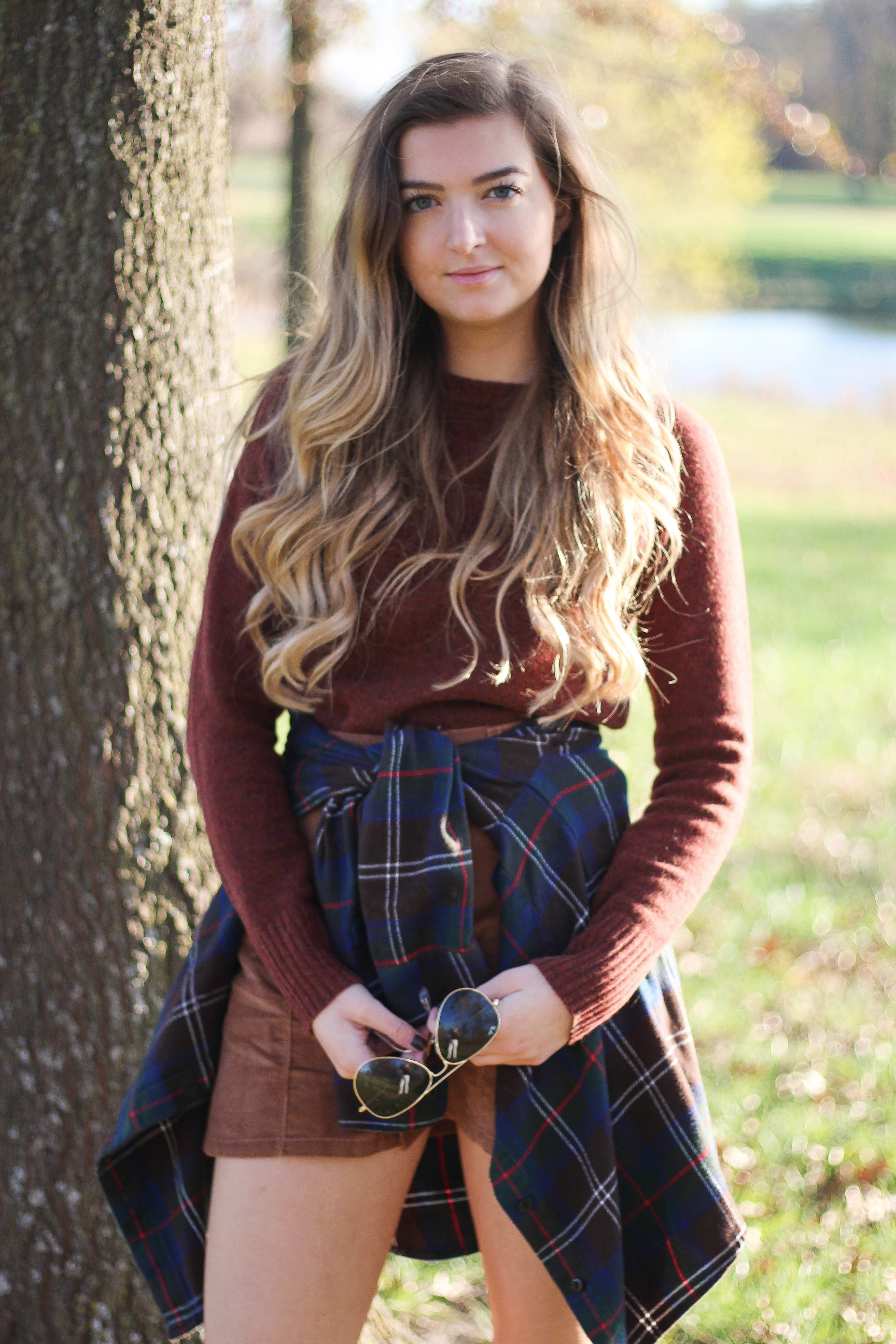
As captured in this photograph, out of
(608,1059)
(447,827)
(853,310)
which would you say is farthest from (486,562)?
(853,310)

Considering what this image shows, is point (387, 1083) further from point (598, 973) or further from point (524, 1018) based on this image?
point (598, 973)

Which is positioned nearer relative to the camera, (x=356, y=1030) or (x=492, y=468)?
(x=356, y=1030)

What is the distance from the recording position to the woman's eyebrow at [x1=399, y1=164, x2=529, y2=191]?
1812 millimetres

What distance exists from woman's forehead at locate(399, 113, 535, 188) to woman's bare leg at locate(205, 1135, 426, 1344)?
1498 millimetres

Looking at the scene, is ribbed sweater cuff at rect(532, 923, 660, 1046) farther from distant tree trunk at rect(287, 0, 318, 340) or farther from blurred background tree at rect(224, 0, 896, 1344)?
distant tree trunk at rect(287, 0, 318, 340)

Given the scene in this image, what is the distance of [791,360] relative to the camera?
21.0m

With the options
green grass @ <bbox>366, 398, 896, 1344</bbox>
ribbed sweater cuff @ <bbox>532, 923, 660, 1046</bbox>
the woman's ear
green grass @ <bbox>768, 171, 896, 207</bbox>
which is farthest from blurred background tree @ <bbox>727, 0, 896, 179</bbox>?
green grass @ <bbox>768, 171, 896, 207</bbox>

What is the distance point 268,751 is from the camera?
1.89 meters

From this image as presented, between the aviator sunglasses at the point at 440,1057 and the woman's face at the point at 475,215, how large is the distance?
1.05 m

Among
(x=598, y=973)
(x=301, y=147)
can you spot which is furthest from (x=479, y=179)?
(x=301, y=147)

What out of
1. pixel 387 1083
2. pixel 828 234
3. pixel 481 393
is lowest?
pixel 387 1083

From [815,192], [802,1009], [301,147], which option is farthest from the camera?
[815,192]

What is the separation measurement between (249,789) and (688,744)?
693mm

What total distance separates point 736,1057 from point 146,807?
6.34 ft
